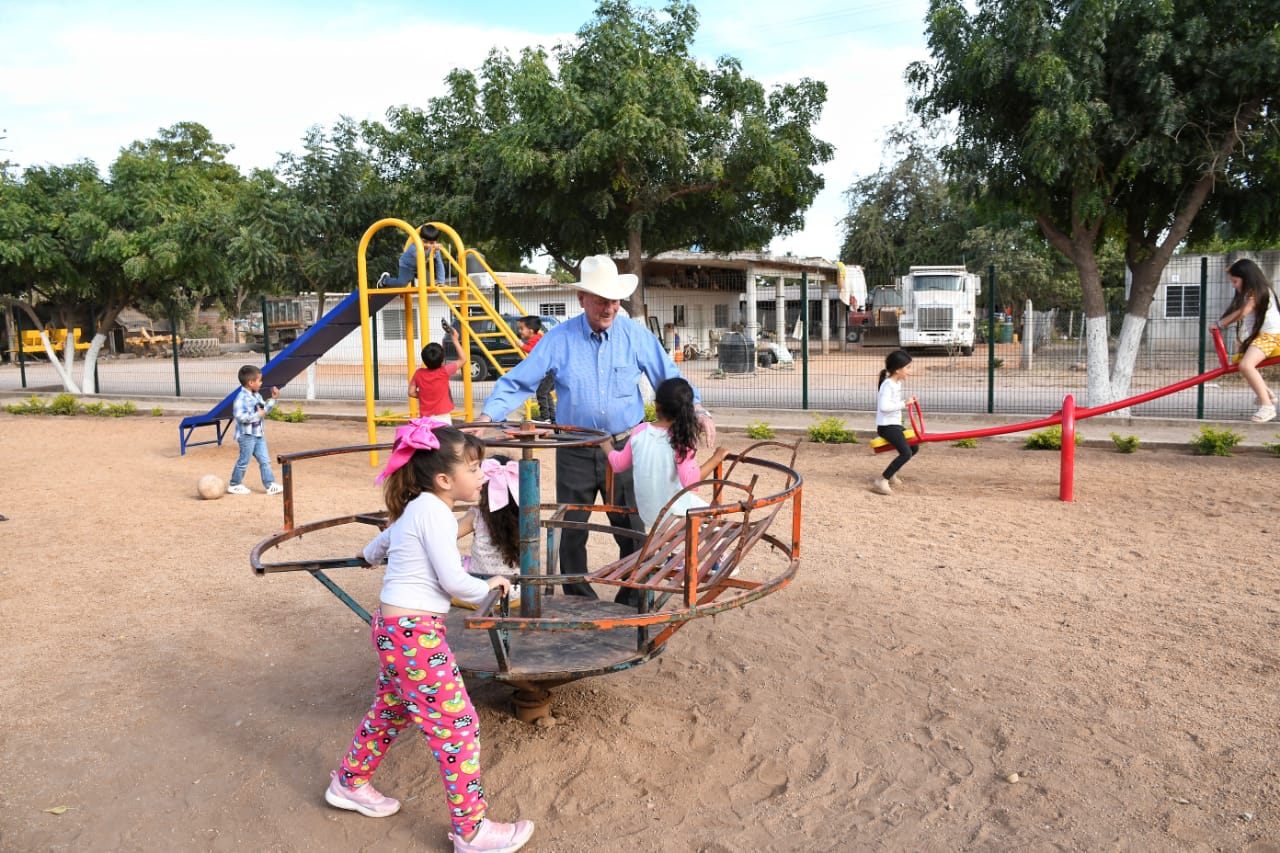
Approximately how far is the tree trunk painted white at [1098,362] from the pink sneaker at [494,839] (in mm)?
10823

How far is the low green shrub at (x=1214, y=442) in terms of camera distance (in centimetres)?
928

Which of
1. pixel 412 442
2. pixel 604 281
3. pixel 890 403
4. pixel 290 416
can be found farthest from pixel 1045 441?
pixel 290 416

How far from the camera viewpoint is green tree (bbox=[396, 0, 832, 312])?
45.8 ft

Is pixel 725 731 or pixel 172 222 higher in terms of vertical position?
pixel 172 222

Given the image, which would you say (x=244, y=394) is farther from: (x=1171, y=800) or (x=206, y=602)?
(x=1171, y=800)

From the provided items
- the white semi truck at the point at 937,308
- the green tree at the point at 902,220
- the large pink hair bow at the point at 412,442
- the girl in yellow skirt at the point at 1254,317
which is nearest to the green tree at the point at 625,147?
the girl in yellow skirt at the point at 1254,317

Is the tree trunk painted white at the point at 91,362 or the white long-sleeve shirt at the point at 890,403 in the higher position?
the tree trunk painted white at the point at 91,362

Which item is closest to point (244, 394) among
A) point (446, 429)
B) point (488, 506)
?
point (488, 506)

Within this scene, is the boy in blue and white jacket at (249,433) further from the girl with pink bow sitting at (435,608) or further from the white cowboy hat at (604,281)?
the girl with pink bow sitting at (435,608)

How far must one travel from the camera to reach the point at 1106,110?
10109mm

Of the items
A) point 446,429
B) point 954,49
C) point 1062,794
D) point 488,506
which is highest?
point 954,49

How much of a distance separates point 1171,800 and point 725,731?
4.77 ft

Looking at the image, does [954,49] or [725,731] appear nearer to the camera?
[725,731]

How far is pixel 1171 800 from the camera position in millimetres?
2998
